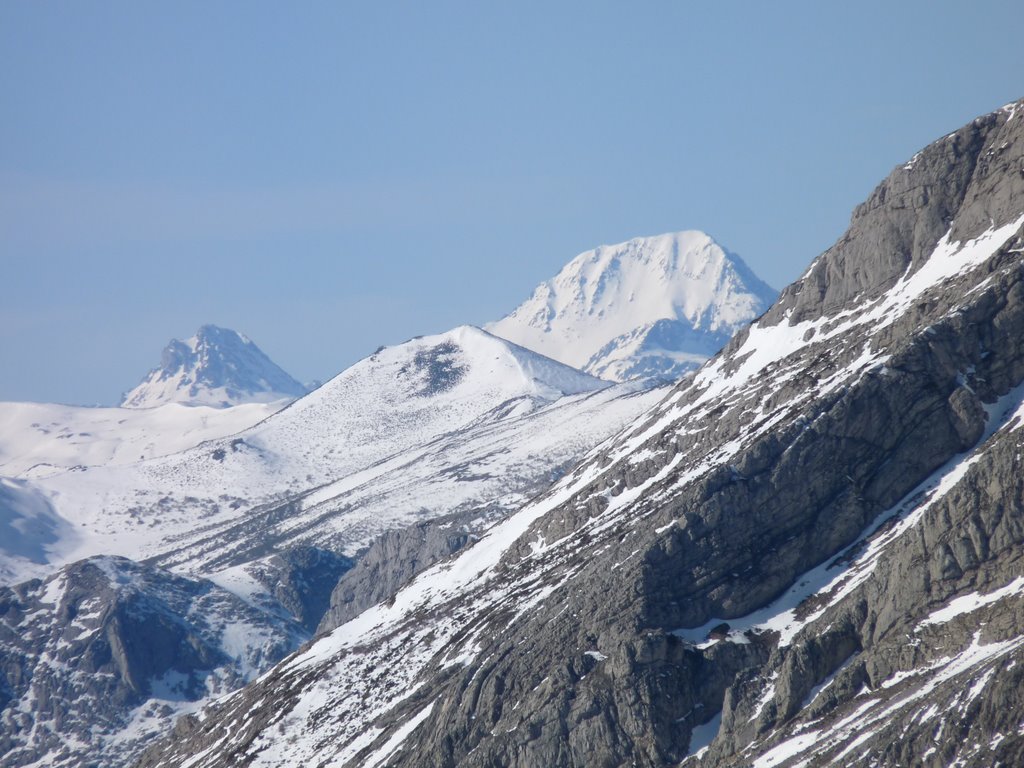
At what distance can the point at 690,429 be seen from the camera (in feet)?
531

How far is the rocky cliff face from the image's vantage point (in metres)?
111

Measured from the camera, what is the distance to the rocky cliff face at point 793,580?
365 feet

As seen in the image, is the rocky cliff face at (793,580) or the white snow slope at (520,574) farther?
the white snow slope at (520,574)

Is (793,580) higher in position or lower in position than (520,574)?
lower

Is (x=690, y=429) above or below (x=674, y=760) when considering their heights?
above

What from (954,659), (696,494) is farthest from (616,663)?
(954,659)

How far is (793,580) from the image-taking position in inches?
5044

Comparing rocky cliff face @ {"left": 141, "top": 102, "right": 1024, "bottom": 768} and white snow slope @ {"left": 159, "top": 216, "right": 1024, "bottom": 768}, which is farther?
white snow slope @ {"left": 159, "top": 216, "right": 1024, "bottom": 768}

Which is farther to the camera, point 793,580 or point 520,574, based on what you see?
point 520,574

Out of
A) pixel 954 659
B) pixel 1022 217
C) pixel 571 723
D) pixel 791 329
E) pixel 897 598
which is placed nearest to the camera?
pixel 954 659

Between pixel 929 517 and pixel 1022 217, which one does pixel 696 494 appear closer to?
pixel 929 517

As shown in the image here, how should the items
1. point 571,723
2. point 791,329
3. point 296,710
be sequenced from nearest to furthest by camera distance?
1. point 571,723
2. point 296,710
3. point 791,329

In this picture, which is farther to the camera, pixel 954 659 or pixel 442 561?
pixel 442 561

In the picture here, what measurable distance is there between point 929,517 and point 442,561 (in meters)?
79.9
